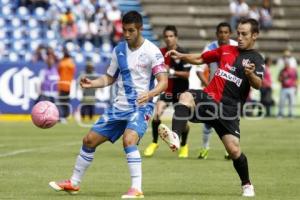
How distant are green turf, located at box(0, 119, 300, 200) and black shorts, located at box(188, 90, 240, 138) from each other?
2.72ft

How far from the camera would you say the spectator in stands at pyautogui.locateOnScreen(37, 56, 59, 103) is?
3136 cm

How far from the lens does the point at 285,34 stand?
40.8m

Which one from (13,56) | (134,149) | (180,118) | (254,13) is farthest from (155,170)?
(254,13)

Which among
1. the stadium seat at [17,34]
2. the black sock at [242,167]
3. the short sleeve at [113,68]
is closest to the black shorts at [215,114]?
the black sock at [242,167]

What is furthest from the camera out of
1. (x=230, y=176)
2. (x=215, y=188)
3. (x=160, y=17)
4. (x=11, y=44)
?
(x=160, y=17)

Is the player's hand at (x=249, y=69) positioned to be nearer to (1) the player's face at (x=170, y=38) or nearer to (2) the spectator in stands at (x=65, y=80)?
(1) the player's face at (x=170, y=38)

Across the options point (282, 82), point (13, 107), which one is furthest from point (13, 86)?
point (282, 82)

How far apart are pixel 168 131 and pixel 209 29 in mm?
29738

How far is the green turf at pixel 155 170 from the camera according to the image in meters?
12.1

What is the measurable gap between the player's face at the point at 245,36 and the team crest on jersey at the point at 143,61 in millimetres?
1206

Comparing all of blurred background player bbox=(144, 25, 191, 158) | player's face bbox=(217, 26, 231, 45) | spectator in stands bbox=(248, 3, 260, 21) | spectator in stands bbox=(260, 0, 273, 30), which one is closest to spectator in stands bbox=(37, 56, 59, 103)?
spectator in stands bbox=(248, 3, 260, 21)

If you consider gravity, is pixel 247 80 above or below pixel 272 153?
above

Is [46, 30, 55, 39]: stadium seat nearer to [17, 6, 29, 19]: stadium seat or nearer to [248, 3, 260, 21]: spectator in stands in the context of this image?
[17, 6, 29, 19]: stadium seat

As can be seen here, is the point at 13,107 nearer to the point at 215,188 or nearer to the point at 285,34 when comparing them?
the point at 285,34
